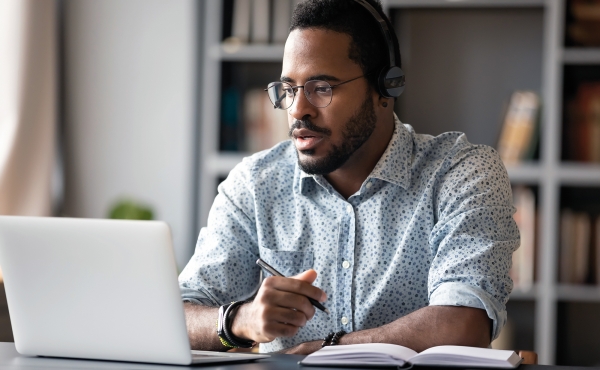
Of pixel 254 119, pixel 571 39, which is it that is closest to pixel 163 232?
pixel 254 119

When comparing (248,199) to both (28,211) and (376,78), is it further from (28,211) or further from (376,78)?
(28,211)

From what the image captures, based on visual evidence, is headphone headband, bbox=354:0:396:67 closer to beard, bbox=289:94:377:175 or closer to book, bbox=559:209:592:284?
beard, bbox=289:94:377:175

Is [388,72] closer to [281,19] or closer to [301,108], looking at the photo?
[301,108]

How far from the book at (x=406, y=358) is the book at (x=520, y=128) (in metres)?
1.74

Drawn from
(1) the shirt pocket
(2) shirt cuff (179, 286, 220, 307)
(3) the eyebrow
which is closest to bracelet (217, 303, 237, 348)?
(2) shirt cuff (179, 286, 220, 307)

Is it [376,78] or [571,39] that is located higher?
[571,39]

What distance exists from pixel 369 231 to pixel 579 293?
1.37m

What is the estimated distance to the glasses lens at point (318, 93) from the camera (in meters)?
1.58

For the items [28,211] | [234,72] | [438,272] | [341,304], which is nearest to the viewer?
[438,272]

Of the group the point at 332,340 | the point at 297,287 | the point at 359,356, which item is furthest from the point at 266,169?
the point at 359,356

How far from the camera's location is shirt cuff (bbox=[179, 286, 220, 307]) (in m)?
1.50

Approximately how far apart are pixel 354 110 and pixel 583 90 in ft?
4.58

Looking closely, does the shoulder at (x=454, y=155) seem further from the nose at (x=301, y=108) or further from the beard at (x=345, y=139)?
the nose at (x=301, y=108)

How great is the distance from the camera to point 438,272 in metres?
1.41
